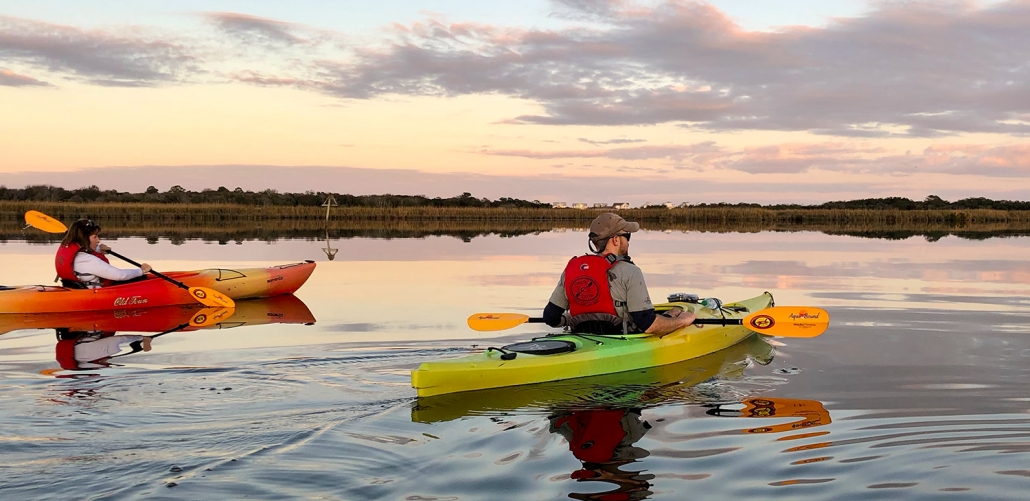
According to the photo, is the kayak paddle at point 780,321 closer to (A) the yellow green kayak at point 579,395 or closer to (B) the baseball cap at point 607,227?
(A) the yellow green kayak at point 579,395

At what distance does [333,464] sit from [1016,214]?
188 feet

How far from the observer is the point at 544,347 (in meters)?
6.26

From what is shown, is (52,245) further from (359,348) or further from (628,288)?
(628,288)

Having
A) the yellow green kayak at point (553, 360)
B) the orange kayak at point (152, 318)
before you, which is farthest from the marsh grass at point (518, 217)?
the yellow green kayak at point (553, 360)

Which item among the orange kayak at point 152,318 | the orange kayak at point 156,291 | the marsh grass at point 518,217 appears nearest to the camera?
the orange kayak at point 152,318

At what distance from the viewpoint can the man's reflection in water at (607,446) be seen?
3858 mm

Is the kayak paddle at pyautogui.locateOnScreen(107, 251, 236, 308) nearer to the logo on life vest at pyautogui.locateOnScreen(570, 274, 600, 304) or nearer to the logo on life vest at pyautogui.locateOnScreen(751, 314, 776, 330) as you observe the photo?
the logo on life vest at pyautogui.locateOnScreen(570, 274, 600, 304)

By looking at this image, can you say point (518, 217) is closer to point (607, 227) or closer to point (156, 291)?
point (156, 291)

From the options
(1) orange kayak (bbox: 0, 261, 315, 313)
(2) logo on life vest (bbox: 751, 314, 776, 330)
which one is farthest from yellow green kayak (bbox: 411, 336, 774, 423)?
(1) orange kayak (bbox: 0, 261, 315, 313)

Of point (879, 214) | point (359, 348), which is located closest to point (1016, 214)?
point (879, 214)

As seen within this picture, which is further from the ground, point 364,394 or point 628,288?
point 628,288

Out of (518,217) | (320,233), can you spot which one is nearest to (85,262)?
(320,233)

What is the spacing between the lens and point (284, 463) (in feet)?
13.5

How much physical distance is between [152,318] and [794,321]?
7461 millimetres
